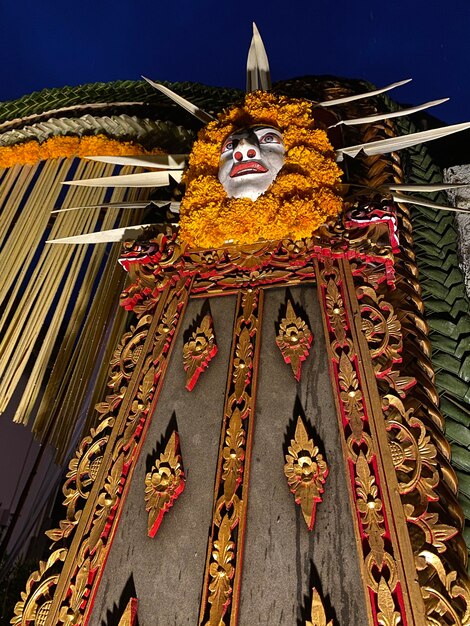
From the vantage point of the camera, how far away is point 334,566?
4.77 ft

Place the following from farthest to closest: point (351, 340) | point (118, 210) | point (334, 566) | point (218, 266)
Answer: point (118, 210) < point (218, 266) < point (351, 340) < point (334, 566)

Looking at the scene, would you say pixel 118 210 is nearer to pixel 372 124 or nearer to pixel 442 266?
pixel 372 124

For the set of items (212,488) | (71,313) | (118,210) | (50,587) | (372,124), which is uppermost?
(372,124)

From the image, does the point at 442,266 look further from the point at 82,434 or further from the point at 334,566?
the point at 82,434

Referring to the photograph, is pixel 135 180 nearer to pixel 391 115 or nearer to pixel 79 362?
pixel 79 362

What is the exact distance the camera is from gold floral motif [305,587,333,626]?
1.37 metres

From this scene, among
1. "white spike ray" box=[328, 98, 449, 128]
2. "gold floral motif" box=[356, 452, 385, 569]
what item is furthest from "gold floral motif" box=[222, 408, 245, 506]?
"white spike ray" box=[328, 98, 449, 128]

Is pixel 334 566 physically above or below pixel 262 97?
below

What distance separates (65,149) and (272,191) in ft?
5.63

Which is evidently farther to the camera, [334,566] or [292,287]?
[292,287]

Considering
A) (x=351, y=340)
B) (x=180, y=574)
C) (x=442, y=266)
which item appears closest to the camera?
(x=180, y=574)

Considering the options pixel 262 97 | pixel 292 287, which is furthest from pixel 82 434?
pixel 262 97

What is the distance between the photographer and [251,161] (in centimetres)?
222

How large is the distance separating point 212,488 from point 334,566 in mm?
426
